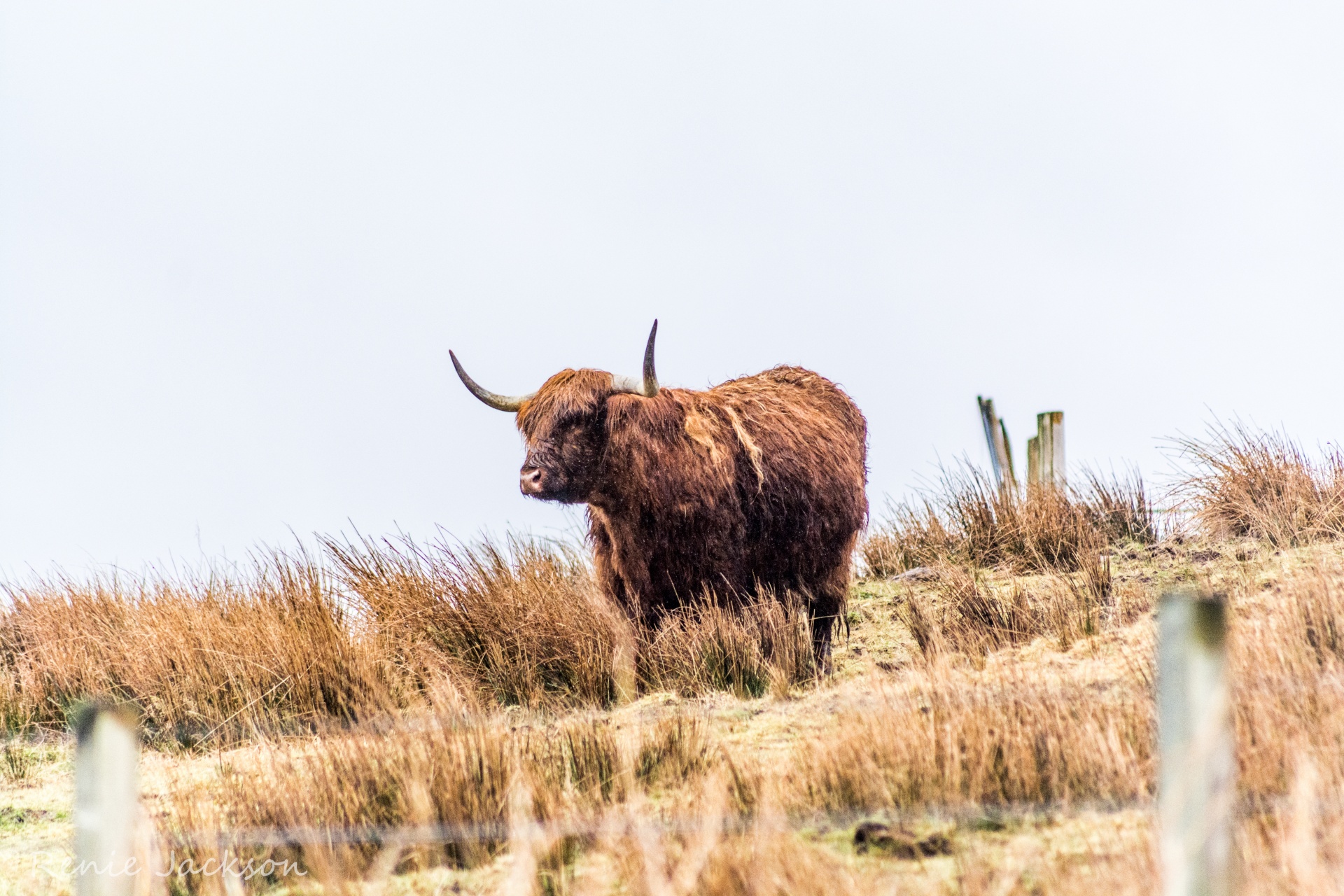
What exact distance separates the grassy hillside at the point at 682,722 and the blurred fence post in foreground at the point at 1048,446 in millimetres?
3365

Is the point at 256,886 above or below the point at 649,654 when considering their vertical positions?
below

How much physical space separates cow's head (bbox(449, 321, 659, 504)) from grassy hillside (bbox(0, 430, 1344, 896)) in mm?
763

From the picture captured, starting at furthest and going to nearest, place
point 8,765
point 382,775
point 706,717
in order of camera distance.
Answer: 1. point 8,765
2. point 706,717
3. point 382,775

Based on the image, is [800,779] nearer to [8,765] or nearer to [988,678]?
[988,678]

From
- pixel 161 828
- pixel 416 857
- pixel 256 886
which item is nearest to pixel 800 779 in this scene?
pixel 416 857

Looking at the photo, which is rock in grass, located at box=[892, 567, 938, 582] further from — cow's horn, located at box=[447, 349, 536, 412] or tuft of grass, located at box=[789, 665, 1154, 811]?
tuft of grass, located at box=[789, 665, 1154, 811]

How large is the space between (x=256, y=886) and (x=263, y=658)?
2.80 metres

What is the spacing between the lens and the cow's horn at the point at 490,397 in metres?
7.11

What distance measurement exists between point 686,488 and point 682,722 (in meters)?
2.30

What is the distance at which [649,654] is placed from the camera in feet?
21.5

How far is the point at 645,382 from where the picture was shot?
693 centimetres

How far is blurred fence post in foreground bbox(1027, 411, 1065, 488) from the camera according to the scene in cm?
1273

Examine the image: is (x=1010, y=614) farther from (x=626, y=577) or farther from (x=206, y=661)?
(x=206, y=661)

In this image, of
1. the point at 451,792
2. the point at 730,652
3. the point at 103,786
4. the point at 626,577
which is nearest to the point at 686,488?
the point at 626,577
